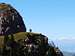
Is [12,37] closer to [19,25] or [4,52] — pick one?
[4,52]

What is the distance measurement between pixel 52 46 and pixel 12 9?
40.4 metres

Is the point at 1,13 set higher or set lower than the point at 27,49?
higher

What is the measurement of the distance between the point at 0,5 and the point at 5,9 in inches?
335

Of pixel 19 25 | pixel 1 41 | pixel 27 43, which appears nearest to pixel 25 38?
pixel 27 43

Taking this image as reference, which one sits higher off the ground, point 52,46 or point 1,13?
point 1,13

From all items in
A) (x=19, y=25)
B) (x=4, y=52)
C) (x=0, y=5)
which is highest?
(x=0, y=5)

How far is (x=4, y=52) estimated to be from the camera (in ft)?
388

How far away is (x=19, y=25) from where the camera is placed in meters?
151

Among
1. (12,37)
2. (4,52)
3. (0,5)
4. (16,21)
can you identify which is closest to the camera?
(4,52)

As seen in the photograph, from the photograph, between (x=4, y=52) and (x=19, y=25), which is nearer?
(x=4, y=52)

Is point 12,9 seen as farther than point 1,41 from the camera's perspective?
Yes

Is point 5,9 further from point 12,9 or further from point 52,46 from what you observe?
point 52,46

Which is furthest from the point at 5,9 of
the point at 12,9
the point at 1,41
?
the point at 1,41

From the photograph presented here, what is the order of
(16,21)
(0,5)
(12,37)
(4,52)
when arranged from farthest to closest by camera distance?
(0,5), (16,21), (12,37), (4,52)
